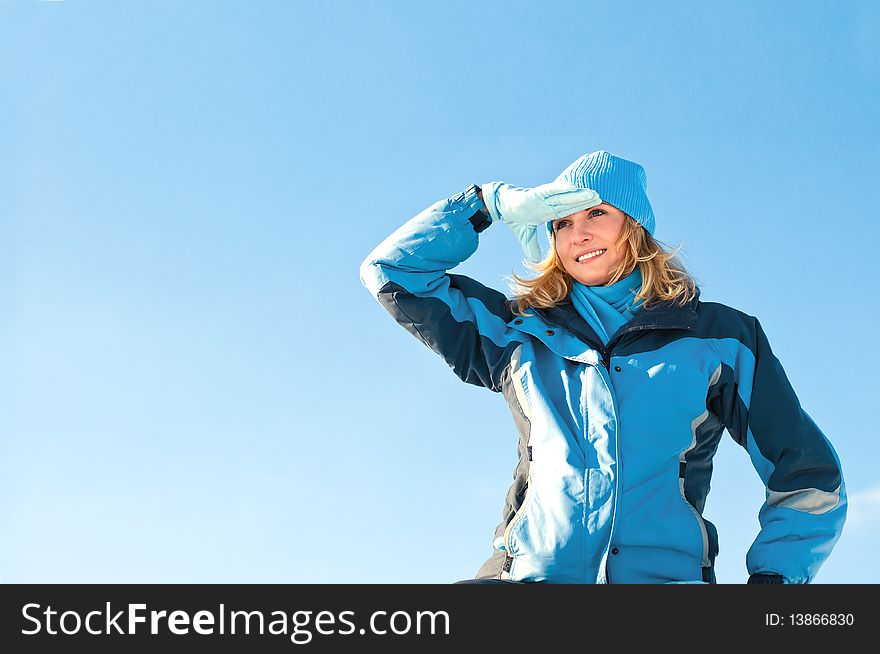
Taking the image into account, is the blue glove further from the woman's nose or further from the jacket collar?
the jacket collar

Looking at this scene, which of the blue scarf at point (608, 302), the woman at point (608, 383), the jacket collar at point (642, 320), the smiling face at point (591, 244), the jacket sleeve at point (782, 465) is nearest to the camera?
the woman at point (608, 383)

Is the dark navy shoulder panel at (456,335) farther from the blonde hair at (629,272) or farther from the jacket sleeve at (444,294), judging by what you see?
the blonde hair at (629,272)

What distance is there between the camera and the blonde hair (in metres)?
3.91

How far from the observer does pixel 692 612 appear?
2.52 meters

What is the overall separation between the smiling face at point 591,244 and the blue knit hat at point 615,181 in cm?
6

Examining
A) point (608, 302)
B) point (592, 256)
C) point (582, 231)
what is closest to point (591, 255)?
point (592, 256)

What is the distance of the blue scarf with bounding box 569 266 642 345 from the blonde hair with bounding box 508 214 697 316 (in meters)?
0.04

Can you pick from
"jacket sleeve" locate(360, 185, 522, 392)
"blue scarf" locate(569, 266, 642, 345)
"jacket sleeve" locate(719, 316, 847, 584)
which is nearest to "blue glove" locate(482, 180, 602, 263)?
"jacket sleeve" locate(360, 185, 522, 392)

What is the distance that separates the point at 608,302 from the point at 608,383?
0.58 metres

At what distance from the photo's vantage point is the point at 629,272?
4.03 meters

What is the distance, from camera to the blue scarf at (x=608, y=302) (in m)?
3.87

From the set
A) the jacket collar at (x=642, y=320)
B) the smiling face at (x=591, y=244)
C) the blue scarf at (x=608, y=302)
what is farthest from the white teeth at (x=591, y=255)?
the jacket collar at (x=642, y=320)

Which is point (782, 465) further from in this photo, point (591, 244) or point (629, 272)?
point (591, 244)

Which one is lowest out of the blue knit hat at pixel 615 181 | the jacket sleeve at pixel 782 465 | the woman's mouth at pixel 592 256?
the jacket sleeve at pixel 782 465
